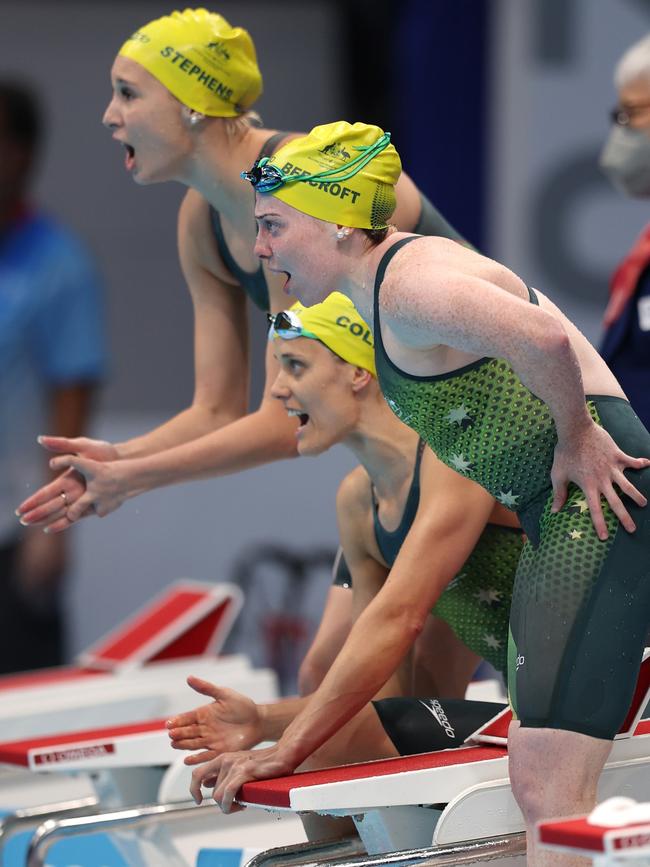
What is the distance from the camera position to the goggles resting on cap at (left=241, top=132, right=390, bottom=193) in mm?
3064

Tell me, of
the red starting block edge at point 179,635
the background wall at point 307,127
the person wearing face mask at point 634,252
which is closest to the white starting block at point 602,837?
the person wearing face mask at point 634,252

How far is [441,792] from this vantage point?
323 centimetres

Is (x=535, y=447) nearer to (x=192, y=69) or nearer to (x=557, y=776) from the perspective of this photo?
(x=557, y=776)

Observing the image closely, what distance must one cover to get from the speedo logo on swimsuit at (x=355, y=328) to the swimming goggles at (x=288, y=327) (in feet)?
0.26

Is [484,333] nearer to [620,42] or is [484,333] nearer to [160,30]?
[160,30]

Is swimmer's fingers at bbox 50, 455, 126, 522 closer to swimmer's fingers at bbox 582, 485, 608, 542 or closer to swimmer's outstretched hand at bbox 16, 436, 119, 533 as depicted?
swimmer's outstretched hand at bbox 16, 436, 119, 533

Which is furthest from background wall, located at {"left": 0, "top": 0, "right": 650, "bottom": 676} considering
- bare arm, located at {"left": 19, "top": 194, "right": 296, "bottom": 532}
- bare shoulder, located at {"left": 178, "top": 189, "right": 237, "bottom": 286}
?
bare shoulder, located at {"left": 178, "top": 189, "right": 237, "bottom": 286}

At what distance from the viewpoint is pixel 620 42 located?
770 cm

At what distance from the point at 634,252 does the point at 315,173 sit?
220cm

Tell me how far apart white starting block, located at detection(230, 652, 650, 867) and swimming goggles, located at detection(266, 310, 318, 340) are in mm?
1022

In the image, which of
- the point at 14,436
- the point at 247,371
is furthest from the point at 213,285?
the point at 14,436

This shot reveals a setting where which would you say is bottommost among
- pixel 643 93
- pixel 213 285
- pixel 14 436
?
pixel 14 436

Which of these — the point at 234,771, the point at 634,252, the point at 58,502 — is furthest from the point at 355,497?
the point at 634,252

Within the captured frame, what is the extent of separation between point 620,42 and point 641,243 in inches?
117
